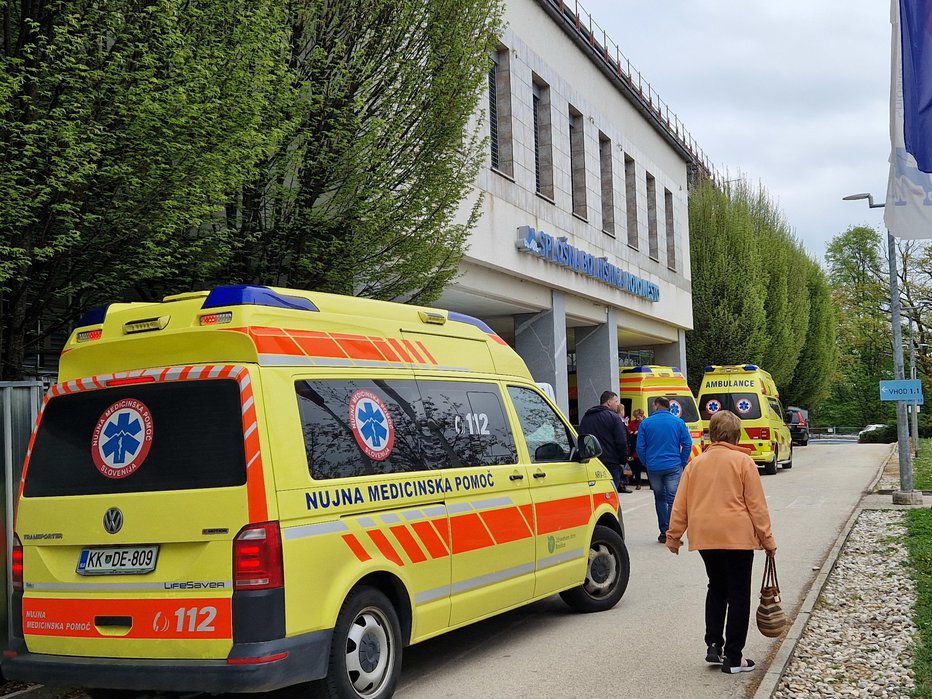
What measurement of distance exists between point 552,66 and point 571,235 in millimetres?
4019

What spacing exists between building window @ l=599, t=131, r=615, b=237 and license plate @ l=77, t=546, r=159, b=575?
23.1 metres

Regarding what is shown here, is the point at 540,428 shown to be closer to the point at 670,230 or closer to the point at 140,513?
the point at 140,513

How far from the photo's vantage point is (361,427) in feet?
18.8

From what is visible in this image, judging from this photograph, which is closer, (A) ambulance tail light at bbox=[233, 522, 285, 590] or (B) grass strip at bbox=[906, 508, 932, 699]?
(A) ambulance tail light at bbox=[233, 522, 285, 590]

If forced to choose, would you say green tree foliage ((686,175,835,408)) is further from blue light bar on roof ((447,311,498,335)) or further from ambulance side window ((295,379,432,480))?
ambulance side window ((295,379,432,480))

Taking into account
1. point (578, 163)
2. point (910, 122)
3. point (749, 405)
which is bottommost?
point (749, 405)

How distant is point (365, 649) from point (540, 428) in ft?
8.99

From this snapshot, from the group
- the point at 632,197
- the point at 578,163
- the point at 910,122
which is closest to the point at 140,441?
the point at 910,122

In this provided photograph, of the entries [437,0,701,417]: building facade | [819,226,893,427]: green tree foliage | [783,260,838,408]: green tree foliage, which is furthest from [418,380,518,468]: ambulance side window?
[819,226,893,427]: green tree foliage

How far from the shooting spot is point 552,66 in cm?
2334

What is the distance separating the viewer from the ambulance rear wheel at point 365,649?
5.20m

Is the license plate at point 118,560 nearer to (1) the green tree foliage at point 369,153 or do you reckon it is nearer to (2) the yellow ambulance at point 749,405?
(1) the green tree foliage at point 369,153

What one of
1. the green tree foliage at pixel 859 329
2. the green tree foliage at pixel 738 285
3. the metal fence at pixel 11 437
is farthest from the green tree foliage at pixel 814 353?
the metal fence at pixel 11 437

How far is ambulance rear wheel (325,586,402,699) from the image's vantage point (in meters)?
5.20
